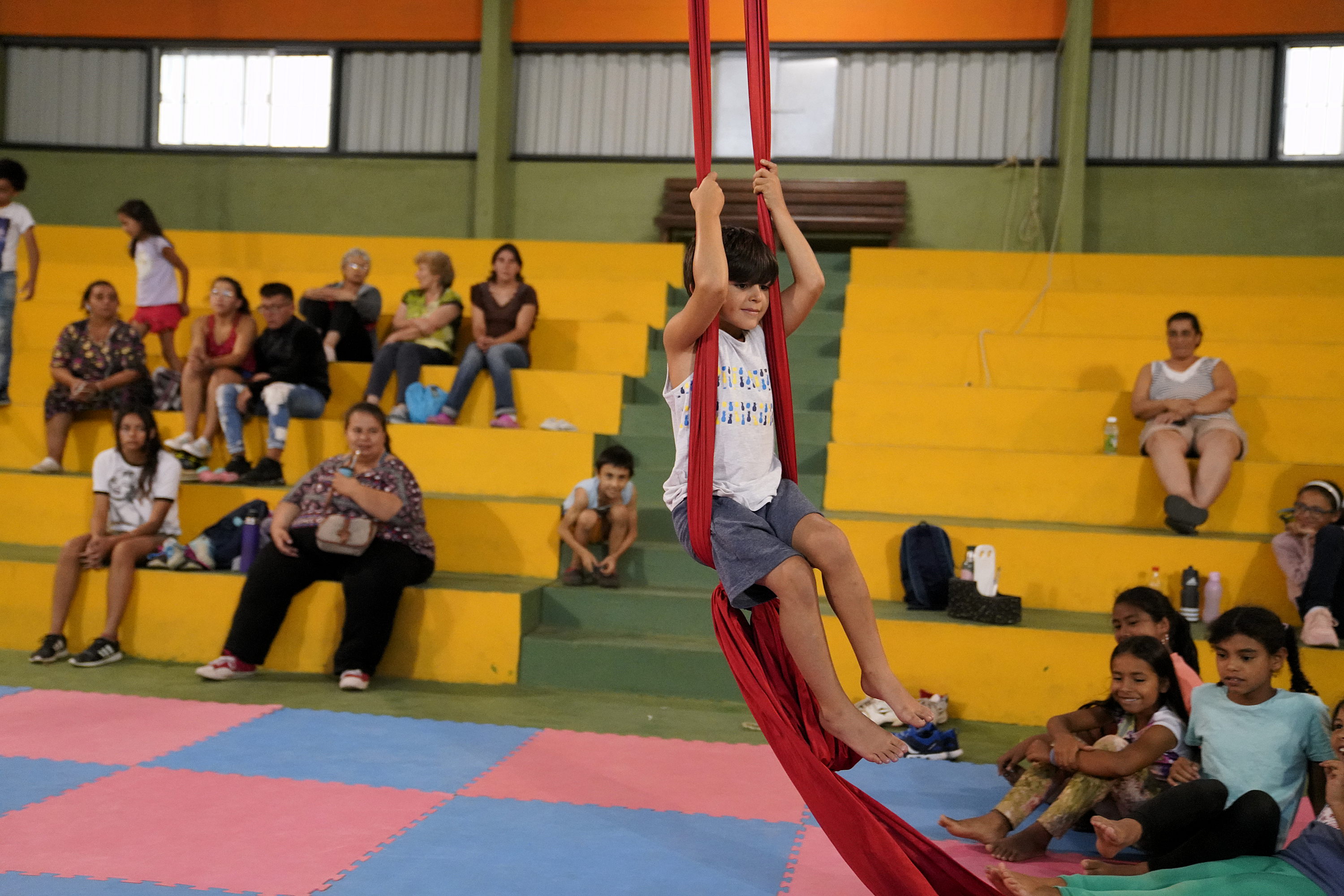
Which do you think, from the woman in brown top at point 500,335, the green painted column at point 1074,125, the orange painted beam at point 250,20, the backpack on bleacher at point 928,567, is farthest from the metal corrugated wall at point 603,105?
the backpack on bleacher at point 928,567

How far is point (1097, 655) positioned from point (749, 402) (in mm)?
2342

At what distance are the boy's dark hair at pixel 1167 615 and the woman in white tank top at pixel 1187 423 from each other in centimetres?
150

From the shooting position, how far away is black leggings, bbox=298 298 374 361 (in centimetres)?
654

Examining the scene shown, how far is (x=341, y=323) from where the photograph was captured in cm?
654

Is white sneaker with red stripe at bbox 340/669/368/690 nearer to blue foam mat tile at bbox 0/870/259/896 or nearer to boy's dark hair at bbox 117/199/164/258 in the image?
blue foam mat tile at bbox 0/870/259/896

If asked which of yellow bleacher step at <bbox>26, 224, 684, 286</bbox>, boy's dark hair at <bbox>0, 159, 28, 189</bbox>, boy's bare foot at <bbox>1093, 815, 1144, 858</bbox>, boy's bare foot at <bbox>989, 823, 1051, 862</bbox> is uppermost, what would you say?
boy's dark hair at <bbox>0, 159, 28, 189</bbox>

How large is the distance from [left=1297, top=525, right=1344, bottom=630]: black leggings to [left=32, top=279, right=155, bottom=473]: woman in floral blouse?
547 cm

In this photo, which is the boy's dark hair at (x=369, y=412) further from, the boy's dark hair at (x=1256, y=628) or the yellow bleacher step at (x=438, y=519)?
the boy's dark hair at (x=1256, y=628)

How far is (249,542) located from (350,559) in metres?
0.60

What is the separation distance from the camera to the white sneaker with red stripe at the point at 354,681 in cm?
452

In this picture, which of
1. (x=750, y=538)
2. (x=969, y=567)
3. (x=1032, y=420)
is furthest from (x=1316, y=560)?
(x=750, y=538)

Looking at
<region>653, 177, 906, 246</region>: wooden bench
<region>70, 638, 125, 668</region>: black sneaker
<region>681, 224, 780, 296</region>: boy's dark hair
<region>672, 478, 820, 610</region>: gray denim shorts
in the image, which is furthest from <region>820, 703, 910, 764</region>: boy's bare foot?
<region>653, 177, 906, 246</region>: wooden bench

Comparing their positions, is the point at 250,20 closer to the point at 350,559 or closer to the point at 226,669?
the point at 350,559

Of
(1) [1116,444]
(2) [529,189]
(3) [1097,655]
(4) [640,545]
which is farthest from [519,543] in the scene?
(2) [529,189]
